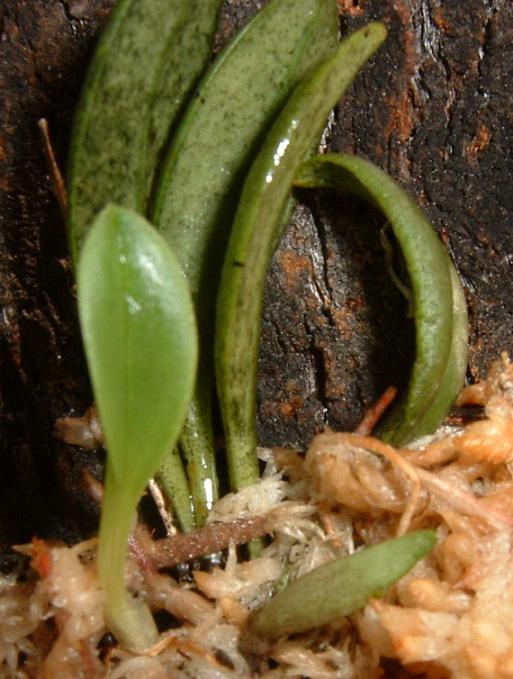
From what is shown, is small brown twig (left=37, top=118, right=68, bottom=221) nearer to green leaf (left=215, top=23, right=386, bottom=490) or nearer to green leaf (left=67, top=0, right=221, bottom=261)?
green leaf (left=67, top=0, right=221, bottom=261)

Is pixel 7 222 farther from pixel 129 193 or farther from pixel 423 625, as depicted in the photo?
pixel 423 625

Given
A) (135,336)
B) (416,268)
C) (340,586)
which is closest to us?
(135,336)

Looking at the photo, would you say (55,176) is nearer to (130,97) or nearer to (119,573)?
(130,97)

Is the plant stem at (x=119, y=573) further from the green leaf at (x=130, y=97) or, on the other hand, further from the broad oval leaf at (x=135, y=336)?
the green leaf at (x=130, y=97)

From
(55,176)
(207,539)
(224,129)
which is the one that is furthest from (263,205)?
(207,539)

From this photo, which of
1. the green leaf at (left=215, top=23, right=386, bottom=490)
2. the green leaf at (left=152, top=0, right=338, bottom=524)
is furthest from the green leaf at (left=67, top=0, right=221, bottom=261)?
the green leaf at (left=215, top=23, right=386, bottom=490)

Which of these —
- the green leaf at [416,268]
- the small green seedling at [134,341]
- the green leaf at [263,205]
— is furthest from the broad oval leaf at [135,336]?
the green leaf at [416,268]
